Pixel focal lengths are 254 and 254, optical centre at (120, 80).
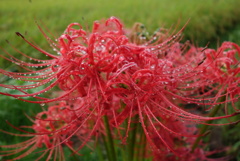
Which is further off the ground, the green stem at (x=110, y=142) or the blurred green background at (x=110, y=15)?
the blurred green background at (x=110, y=15)

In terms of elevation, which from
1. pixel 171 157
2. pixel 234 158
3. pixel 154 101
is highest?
pixel 154 101

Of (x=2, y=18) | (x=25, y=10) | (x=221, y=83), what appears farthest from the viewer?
(x=25, y=10)

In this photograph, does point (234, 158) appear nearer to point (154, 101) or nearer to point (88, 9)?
point (154, 101)

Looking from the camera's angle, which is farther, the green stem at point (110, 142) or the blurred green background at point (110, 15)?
the blurred green background at point (110, 15)

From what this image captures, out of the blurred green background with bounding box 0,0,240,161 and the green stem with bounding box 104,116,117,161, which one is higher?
the blurred green background with bounding box 0,0,240,161

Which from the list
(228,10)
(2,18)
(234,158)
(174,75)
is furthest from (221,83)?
(228,10)

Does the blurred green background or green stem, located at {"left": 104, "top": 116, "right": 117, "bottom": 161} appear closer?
green stem, located at {"left": 104, "top": 116, "right": 117, "bottom": 161}

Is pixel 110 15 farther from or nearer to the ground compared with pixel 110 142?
farther from the ground

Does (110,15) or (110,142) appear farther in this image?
(110,15)
